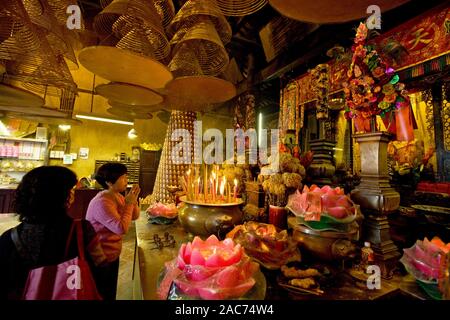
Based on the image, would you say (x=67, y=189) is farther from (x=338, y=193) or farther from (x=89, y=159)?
(x=89, y=159)

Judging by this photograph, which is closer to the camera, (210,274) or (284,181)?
(210,274)

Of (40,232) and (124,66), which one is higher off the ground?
(124,66)

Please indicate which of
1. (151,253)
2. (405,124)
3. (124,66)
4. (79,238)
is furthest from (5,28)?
(405,124)

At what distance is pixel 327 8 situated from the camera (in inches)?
58.6

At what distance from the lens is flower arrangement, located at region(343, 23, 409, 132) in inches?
49.0

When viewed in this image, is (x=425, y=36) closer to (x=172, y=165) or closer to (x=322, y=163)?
(x=322, y=163)

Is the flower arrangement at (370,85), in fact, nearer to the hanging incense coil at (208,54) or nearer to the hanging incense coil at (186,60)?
the hanging incense coil at (208,54)

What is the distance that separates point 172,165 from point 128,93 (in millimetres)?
1136

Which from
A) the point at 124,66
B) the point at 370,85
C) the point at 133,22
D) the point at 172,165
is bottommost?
the point at 172,165

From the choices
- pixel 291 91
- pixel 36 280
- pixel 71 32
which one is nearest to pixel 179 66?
pixel 71 32

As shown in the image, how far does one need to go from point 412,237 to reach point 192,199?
75.3 inches

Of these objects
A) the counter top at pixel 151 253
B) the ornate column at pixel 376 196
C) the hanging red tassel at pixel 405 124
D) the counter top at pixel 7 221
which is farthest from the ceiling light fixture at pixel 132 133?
the ornate column at pixel 376 196

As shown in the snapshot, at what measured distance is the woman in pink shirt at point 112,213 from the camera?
5.82ft

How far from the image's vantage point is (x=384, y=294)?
875mm
